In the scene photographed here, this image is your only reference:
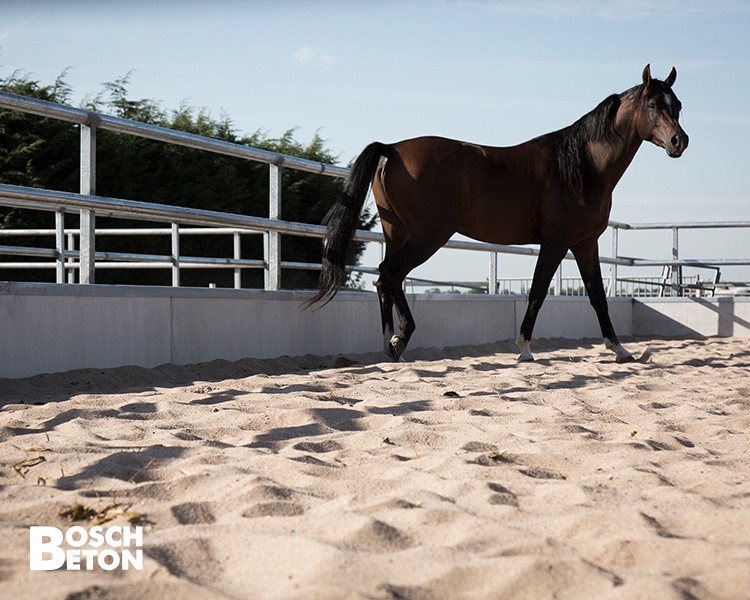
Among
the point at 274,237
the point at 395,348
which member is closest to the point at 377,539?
the point at 395,348

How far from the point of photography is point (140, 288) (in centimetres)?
456

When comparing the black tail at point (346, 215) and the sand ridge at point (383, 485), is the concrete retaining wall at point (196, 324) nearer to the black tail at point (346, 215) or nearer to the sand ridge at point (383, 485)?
the sand ridge at point (383, 485)

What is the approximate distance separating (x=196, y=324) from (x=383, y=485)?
2.87m

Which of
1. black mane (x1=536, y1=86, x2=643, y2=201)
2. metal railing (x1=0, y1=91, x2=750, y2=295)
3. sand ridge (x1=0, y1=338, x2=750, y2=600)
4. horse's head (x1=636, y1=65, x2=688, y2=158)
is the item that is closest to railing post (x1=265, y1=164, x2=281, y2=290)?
metal railing (x1=0, y1=91, x2=750, y2=295)

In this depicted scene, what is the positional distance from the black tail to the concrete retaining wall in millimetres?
→ 388

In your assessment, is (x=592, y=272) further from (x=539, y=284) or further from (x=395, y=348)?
(x=395, y=348)

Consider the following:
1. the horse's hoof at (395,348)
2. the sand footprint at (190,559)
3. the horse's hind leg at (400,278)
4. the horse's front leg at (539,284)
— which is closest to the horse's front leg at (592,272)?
the horse's front leg at (539,284)

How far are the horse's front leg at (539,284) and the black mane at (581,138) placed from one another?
41cm

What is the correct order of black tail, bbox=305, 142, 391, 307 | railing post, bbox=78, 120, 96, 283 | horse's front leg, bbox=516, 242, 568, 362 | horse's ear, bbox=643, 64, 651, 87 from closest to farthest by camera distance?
railing post, bbox=78, 120, 96, 283, black tail, bbox=305, 142, 391, 307, horse's ear, bbox=643, 64, 651, 87, horse's front leg, bbox=516, 242, 568, 362

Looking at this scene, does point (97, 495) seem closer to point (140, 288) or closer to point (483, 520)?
point (483, 520)

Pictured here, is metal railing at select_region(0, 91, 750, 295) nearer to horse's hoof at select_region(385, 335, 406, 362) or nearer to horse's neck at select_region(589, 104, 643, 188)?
horse's hoof at select_region(385, 335, 406, 362)

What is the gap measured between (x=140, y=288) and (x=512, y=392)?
80.2 inches

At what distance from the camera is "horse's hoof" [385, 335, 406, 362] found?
551 cm

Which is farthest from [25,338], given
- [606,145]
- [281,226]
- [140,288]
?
[606,145]
